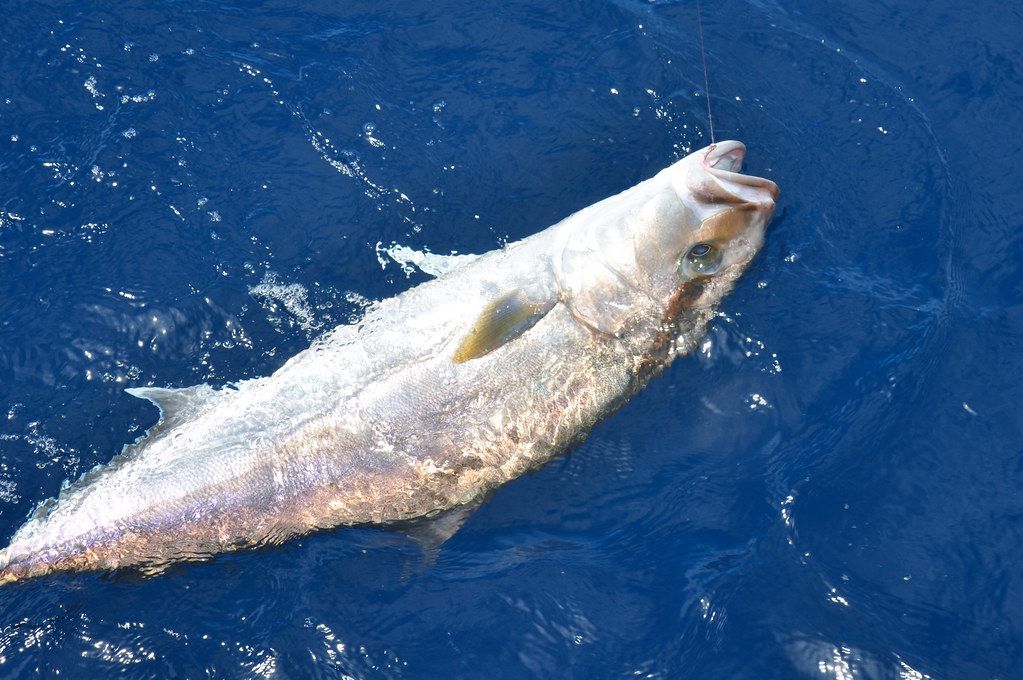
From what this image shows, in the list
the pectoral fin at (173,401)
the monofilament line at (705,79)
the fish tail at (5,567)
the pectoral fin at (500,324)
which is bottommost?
the fish tail at (5,567)

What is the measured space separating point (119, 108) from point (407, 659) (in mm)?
4421

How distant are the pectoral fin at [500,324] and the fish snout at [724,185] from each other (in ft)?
4.03

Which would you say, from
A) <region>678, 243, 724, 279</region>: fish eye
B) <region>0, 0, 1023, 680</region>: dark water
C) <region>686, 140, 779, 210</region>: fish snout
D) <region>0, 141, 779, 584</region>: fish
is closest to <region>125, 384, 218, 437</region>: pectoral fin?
<region>0, 141, 779, 584</region>: fish

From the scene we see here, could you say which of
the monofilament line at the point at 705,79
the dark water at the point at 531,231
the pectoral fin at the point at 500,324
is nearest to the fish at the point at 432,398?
the pectoral fin at the point at 500,324

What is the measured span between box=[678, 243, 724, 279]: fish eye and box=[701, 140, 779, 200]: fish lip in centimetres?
44

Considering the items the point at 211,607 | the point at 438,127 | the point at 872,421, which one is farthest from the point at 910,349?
the point at 211,607

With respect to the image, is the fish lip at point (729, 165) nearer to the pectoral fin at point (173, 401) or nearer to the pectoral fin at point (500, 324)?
the pectoral fin at point (500, 324)

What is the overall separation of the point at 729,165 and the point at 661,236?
0.68 meters

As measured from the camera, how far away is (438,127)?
6602 mm

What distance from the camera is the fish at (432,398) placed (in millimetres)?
5059

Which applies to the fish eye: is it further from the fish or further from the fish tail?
the fish tail

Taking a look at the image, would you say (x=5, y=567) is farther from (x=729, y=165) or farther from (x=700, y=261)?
(x=729, y=165)

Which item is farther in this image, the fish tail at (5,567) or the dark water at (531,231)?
the dark water at (531,231)

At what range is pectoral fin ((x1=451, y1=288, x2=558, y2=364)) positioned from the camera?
17.2 ft
